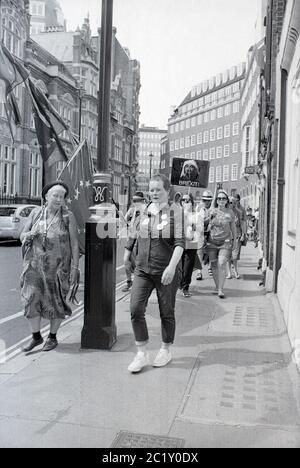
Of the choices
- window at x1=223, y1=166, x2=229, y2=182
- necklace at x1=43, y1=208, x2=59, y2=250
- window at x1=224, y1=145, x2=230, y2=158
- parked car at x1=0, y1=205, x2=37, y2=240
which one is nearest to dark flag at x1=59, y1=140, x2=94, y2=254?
necklace at x1=43, y1=208, x2=59, y2=250

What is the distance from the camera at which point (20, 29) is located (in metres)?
35.6

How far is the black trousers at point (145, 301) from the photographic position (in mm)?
4797

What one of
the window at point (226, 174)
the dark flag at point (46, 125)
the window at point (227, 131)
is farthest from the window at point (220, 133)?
the dark flag at point (46, 125)

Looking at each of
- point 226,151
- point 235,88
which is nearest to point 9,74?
point 226,151

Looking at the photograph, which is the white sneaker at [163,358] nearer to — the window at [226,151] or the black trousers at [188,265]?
the black trousers at [188,265]

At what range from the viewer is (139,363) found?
4.71m

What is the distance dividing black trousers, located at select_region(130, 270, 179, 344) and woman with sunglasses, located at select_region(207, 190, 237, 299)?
4.01 metres

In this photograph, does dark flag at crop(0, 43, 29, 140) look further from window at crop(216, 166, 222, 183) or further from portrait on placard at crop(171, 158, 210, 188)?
window at crop(216, 166, 222, 183)

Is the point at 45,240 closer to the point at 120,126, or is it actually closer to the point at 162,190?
the point at 162,190

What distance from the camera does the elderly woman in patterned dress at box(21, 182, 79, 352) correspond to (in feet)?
17.7

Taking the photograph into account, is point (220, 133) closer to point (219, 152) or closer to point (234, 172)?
point (219, 152)

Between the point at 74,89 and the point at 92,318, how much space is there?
143 ft

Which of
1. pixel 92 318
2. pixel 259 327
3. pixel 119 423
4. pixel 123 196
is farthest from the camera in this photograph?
pixel 123 196

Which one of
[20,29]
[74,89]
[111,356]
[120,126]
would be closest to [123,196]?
[120,126]
